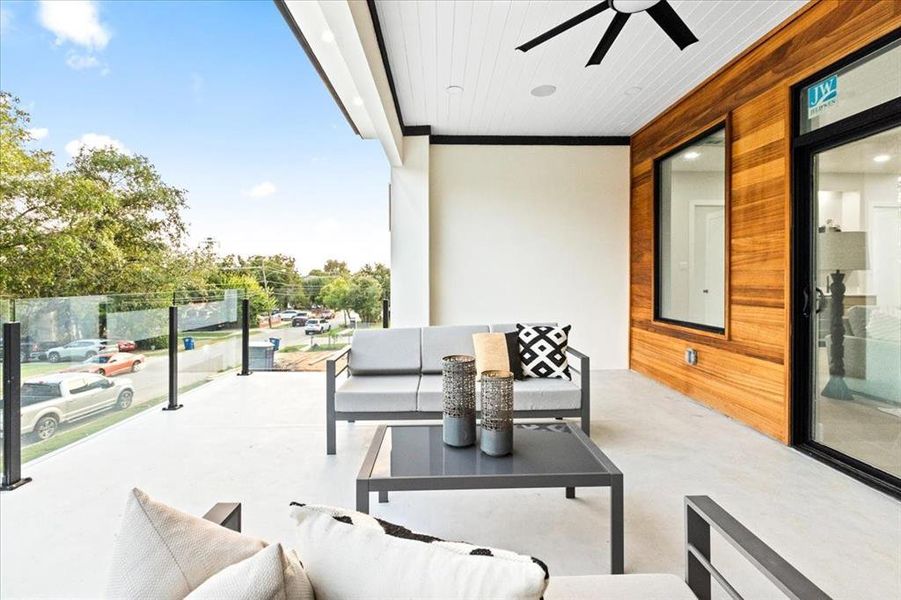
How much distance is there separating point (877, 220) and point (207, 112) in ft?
34.6

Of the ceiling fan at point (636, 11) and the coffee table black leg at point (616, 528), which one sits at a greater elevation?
the ceiling fan at point (636, 11)

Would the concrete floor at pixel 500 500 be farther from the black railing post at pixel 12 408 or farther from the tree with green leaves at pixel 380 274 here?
the tree with green leaves at pixel 380 274

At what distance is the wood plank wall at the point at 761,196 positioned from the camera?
110 inches

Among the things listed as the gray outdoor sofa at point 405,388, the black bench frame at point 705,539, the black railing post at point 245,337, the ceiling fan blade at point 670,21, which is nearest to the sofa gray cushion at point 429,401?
the gray outdoor sofa at point 405,388

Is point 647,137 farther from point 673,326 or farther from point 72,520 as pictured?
point 72,520

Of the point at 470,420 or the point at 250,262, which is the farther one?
the point at 250,262

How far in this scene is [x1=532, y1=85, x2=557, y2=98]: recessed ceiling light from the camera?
419cm

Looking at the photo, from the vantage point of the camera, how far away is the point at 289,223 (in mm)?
7824

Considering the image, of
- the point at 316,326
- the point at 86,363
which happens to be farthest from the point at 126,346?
the point at 316,326

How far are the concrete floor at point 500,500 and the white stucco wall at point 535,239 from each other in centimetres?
222

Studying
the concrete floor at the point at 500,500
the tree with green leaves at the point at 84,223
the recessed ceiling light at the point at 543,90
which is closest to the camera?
the concrete floor at the point at 500,500

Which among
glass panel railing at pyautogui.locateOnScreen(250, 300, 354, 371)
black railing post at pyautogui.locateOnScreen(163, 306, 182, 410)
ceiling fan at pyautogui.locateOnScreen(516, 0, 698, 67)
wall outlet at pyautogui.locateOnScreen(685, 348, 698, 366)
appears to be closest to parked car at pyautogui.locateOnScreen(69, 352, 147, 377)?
black railing post at pyautogui.locateOnScreen(163, 306, 182, 410)

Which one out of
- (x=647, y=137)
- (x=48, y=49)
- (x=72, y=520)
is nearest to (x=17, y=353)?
(x=72, y=520)

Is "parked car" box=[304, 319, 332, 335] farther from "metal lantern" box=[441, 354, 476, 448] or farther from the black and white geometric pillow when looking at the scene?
"metal lantern" box=[441, 354, 476, 448]
